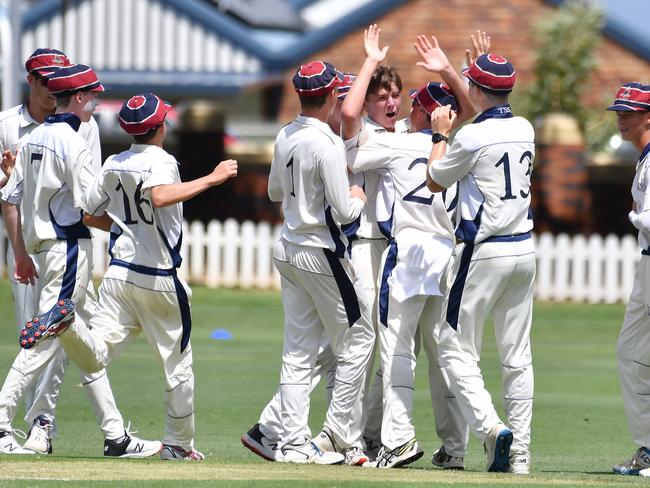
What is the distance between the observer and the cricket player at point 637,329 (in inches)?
352

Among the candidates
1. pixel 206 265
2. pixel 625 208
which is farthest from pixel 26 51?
pixel 625 208

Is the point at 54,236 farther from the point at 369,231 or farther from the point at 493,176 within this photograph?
the point at 493,176

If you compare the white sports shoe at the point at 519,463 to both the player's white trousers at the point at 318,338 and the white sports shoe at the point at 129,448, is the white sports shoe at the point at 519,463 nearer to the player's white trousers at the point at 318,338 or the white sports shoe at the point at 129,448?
the player's white trousers at the point at 318,338

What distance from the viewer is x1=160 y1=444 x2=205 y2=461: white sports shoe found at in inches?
348

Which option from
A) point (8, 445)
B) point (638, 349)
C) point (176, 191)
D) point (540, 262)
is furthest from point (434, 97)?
point (540, 262)

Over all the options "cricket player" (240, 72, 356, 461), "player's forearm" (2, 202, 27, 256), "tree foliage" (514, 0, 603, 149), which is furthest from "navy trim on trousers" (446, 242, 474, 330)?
"tree foliage" (514, 0, 603, 149)

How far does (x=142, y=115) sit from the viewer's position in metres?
8.58

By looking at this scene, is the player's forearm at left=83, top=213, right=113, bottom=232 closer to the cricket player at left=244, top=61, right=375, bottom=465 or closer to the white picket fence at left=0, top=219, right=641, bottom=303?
the cricket player at left=244, top=61, right=375, bottom=465

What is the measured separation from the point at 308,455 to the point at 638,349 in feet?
7.52

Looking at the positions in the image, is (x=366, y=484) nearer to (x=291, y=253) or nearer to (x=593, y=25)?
(x=291, y=253)

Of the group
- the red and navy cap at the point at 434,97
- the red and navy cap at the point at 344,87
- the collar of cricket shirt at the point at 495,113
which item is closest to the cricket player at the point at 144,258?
the red and navy cap at the point at 344,87

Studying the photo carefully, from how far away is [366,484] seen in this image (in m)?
7.46

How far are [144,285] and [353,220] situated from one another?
136 centimetres

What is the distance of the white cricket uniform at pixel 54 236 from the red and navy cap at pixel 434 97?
218 cm
